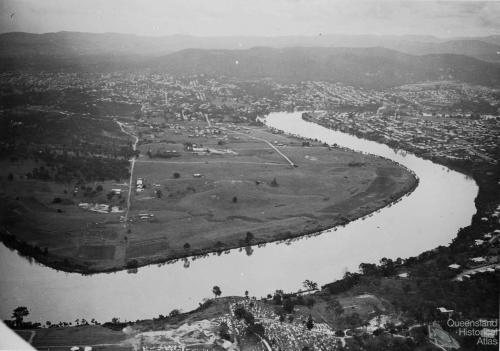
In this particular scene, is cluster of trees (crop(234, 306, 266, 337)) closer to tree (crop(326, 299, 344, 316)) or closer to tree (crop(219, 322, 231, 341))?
tree (crop(219, 322, 231, 341))

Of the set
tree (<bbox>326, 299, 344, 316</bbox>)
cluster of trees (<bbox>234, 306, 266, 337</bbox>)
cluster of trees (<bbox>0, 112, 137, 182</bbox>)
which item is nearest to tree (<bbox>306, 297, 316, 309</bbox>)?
tree (<bbox>326, 299, 344, 316</bbox>)

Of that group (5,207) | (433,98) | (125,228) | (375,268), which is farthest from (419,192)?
(433,98)

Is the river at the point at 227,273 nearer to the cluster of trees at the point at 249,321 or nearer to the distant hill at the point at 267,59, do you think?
the cluster of trees at the point at 249,321

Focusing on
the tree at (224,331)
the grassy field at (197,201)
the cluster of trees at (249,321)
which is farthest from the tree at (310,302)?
the grassy field at (197,201)

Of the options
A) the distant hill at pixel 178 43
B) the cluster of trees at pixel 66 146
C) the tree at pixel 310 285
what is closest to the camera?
the tree at pixel 310 285

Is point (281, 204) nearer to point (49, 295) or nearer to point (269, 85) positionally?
point (49, 295)

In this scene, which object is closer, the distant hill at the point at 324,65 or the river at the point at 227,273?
the river at the point at 227,273

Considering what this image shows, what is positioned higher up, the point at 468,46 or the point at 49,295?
the point at 468,46
